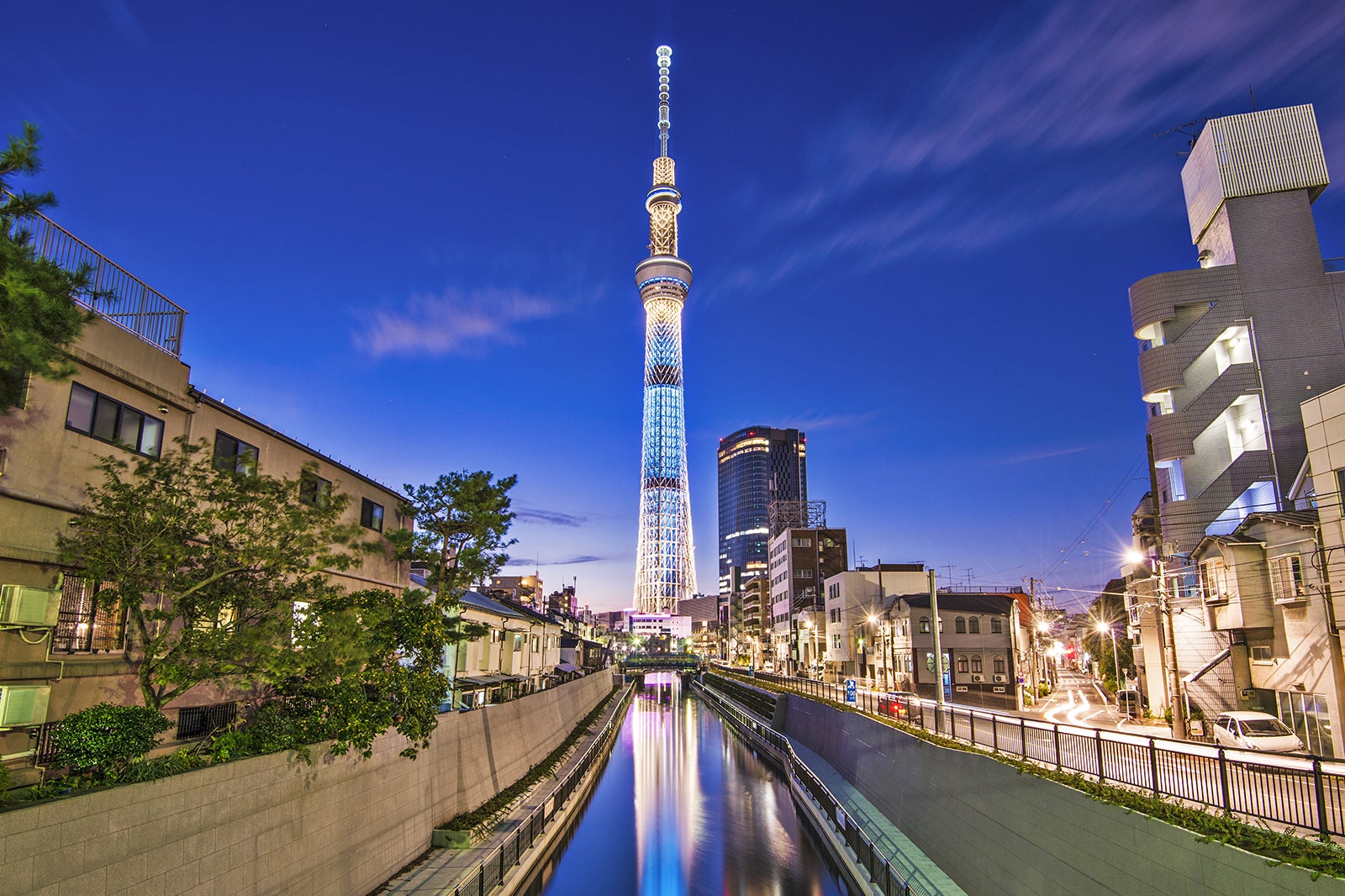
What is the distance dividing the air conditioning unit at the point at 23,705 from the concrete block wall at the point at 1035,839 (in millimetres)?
17384

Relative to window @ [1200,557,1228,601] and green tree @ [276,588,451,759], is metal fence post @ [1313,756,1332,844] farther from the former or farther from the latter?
window @ [1200,557,1228,601]

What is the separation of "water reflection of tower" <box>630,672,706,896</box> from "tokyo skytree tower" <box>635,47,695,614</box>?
89.5 m

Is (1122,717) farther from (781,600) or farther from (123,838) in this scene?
(781,600)

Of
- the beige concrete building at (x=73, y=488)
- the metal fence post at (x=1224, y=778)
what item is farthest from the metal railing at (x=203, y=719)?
the metal fence post at (x=1224, y=778)

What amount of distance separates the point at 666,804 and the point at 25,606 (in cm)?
2935

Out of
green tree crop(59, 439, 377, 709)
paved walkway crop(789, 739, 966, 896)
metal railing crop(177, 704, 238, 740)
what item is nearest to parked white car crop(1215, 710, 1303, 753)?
paved walkway crop(789, 739, 966, 896)

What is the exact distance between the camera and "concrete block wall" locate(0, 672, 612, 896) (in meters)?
9.08

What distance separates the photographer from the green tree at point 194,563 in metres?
13.2

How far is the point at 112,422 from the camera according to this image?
612 inches

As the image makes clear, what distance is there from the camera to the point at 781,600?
113 m

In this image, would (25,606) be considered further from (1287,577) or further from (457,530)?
(1287,577)

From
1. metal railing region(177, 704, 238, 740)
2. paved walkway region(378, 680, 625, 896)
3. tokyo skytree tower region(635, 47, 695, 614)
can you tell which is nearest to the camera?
metal railing region(177, 704, 238, 740)

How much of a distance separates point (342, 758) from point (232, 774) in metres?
4.01

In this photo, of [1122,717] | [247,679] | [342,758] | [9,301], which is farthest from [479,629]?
[1122,717]
